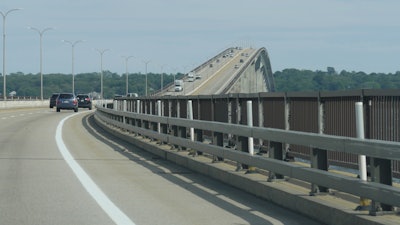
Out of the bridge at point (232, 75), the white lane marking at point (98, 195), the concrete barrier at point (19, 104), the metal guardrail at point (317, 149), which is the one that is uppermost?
the bridge at point (232, 75)

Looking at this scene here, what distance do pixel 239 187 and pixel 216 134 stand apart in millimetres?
2526

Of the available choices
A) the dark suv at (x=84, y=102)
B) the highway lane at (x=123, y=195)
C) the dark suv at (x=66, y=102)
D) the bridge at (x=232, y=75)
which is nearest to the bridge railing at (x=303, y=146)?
the highway lane at (x=123, y=195)

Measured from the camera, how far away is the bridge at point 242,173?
29.2 feet

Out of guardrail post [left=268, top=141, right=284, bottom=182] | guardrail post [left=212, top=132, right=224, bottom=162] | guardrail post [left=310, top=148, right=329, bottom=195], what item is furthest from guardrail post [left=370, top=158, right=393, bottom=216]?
guardrail post [left=212, top=132, right=224, bottom=162]

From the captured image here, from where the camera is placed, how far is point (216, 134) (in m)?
15.2

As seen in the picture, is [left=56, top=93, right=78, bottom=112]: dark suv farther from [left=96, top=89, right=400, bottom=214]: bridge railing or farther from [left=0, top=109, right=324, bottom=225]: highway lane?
[left=96, top=89, right=400, bottom=214]: bridge railing

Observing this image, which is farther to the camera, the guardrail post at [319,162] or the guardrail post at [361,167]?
the guardrail post at [319,162]

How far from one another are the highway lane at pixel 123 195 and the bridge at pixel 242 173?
2 cm

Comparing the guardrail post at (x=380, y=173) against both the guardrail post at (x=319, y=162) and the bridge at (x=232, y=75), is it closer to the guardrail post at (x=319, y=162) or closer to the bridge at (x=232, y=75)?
the guardrail post at (x=319, y=162)

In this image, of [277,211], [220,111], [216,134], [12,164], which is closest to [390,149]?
[277,211]

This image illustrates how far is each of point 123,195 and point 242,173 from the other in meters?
2.15

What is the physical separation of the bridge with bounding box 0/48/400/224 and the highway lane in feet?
0.06

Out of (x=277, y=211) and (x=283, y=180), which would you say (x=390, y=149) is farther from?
(x=283, y=180)

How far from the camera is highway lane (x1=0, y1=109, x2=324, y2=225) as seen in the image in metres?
9.74
